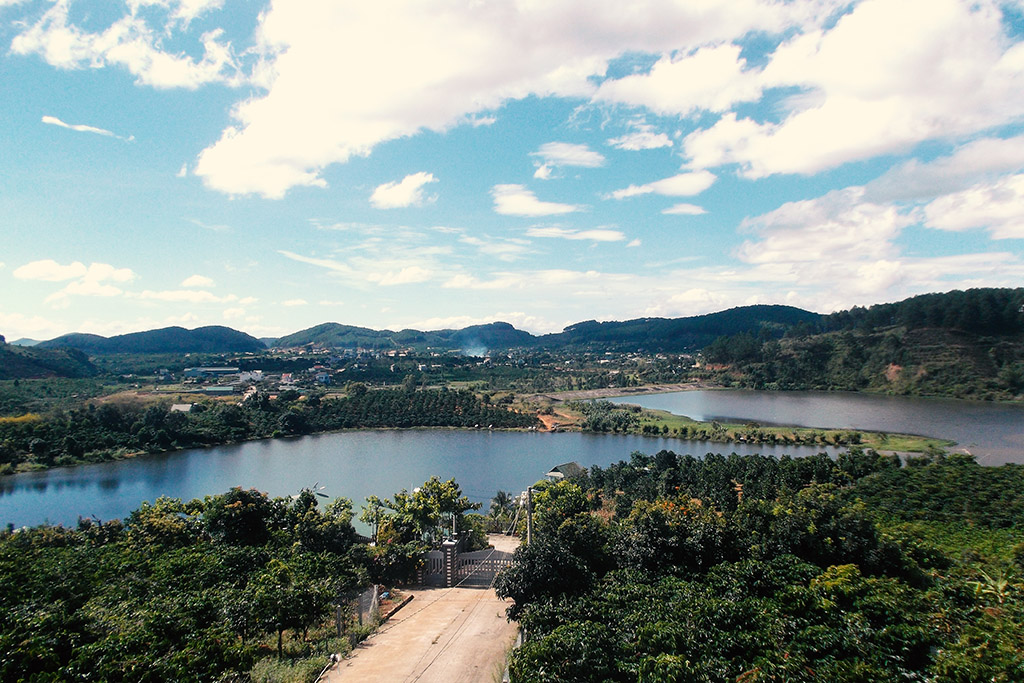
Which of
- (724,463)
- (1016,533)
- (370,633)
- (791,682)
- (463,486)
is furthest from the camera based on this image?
(463,486)

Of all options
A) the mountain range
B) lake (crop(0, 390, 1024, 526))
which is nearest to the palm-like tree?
lake (crop(0, 390, 1024, 526))

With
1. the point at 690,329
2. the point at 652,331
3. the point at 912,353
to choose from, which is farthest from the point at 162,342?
the point at 912,353

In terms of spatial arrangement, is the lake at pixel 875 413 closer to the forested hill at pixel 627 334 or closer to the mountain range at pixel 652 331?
the mountain range at pixel 652 331

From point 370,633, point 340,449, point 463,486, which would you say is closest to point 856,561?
point 370,633

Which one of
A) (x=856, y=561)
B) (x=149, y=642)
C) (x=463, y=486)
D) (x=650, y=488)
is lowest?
(x=463, y=486)

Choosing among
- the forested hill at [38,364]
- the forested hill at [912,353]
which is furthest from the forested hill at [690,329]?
the forested hill at [38,364]

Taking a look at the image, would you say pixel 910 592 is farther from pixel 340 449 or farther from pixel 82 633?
pixel 340 449
